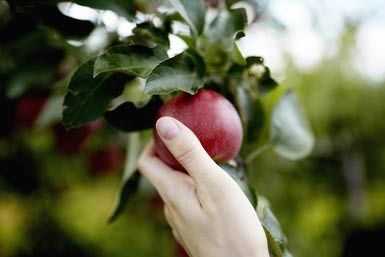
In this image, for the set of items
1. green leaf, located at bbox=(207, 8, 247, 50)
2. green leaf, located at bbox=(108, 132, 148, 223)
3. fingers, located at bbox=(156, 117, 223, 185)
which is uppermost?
green leaf, located at bbox=(207, 8, 247, 50)

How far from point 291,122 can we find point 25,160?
104 centimetres

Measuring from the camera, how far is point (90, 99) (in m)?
0.63

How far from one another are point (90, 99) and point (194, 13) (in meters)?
0.20

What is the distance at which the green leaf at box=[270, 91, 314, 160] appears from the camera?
853 millimetres

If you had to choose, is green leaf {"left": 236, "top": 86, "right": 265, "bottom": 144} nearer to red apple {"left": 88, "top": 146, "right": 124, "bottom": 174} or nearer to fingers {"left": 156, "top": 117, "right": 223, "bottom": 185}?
fingers {"left": 156, "top": 117, "right": 223, "bottom": 185}

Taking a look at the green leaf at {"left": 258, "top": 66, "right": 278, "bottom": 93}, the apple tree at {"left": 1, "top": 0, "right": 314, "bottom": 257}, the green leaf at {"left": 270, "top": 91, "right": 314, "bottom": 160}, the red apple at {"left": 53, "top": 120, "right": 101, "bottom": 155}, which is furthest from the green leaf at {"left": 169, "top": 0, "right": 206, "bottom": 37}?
the red apple at {"left": 53, "top": 120, "right": 101, "bottom": 155}

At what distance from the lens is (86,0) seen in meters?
0.63

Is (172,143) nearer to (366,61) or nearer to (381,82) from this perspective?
(366,61)

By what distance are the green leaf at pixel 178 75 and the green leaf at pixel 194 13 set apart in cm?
5

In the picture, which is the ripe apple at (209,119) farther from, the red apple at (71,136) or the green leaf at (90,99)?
the red apple at (71,136)

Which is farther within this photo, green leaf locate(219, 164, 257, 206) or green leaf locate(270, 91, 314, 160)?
green leaf locate(270, 91, 314, 160)

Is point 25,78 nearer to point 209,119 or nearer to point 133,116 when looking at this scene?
point 133,116

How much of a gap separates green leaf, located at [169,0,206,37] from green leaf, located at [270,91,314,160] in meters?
0.26

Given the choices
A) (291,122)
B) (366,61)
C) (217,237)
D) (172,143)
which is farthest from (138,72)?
(366,61)
